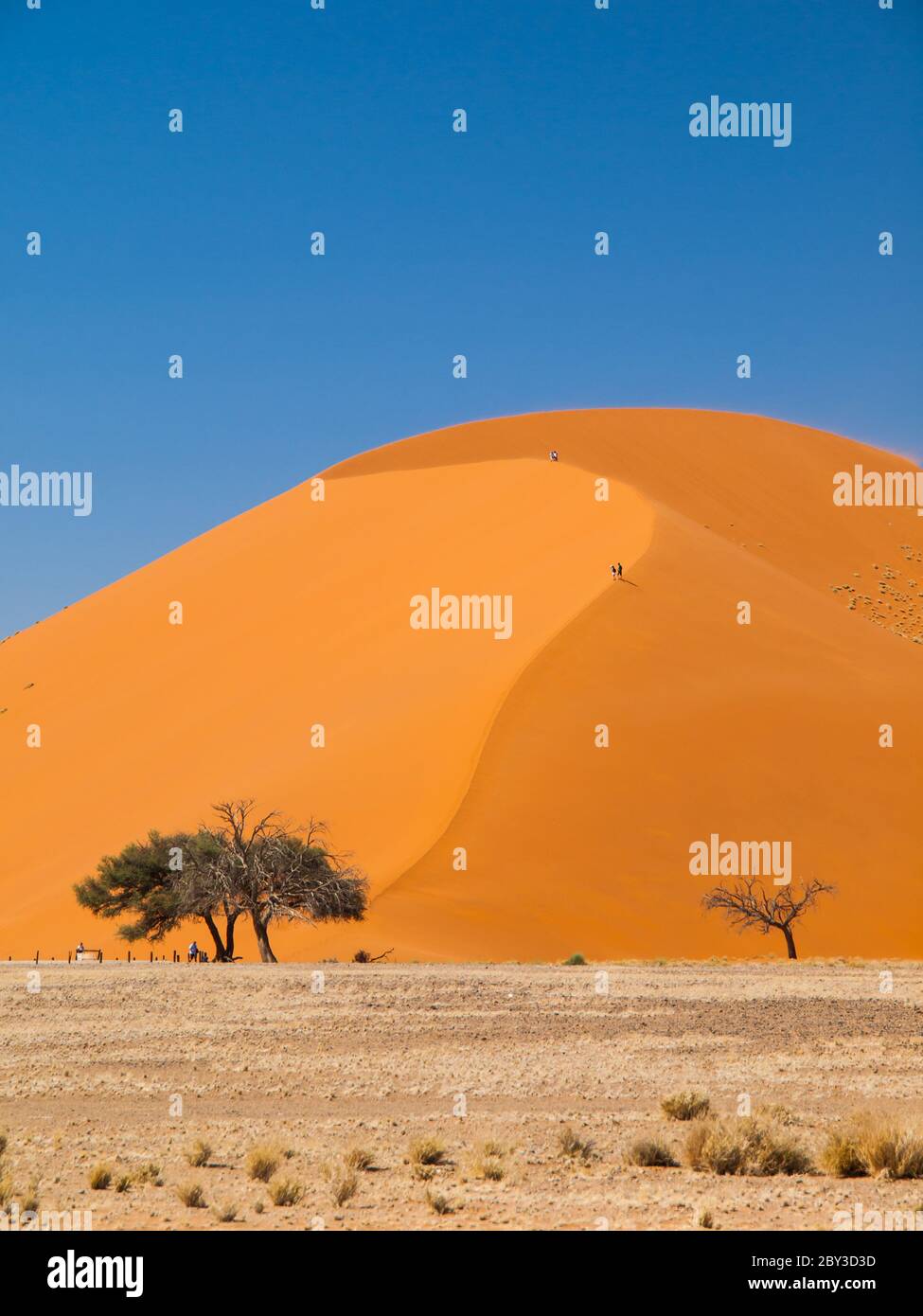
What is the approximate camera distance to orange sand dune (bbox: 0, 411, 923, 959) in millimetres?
31844

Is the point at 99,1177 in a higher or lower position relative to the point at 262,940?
higher

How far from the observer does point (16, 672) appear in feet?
186

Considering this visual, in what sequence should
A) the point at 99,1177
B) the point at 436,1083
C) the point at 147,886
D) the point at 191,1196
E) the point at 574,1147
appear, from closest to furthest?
1. the point at 191,1196
2. the point at 99,1177
3. the point at 574,1147
4. the point at 436,1083
5. the point at 147,886

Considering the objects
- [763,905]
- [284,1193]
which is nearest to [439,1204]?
[284,1193]

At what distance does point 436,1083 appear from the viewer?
1266cm

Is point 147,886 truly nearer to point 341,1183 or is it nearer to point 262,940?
point 262,940

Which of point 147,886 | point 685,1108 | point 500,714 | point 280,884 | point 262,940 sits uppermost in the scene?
point 500,714

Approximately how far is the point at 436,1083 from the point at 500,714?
79.3 feet

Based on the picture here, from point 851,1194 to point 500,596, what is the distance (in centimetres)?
3809

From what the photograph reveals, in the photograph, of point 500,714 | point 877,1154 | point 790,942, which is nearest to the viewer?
point 877,1154

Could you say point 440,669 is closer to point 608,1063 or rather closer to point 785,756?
point 785,756

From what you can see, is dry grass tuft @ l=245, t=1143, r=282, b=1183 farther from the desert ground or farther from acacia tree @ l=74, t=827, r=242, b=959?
acacia tree @ l=74, t=827, r=242, b=959

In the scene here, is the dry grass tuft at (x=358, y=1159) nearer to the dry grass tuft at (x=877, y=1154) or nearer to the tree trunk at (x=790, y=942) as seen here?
the dry grass tuft at (x=877, y=1154)
